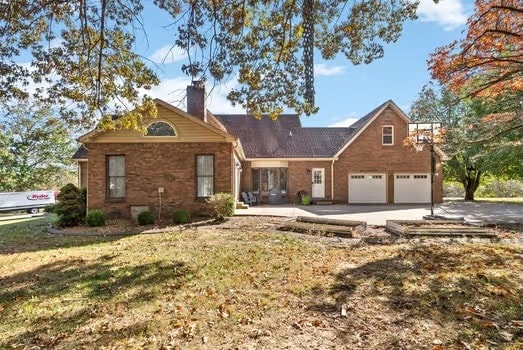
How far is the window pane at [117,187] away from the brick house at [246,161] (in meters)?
0.04

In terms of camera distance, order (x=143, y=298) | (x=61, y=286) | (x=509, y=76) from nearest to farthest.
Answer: (x=143, y=298) < (x=61, y=286) < (x=509, y=76)

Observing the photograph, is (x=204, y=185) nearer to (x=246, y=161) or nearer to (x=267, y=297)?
(x=246, y=161)

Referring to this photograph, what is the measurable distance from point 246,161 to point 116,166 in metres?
9.70

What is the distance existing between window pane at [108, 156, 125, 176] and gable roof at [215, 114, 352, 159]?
9.52 m

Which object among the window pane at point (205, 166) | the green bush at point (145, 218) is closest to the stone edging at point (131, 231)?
the green bush at point (145, 218)

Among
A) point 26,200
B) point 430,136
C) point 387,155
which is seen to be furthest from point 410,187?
point 26,200

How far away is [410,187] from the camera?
22.6m

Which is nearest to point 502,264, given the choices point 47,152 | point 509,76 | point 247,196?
point 509,76

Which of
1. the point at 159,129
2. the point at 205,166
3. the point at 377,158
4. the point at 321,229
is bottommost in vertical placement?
the point at 321,229

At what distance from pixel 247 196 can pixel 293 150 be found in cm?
470

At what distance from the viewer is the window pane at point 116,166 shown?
15.0 meters

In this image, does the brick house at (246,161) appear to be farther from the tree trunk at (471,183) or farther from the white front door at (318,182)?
the tree trunk at (471,183)

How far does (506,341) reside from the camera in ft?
12.5

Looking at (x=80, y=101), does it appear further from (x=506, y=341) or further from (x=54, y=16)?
(x=506, y=341)
